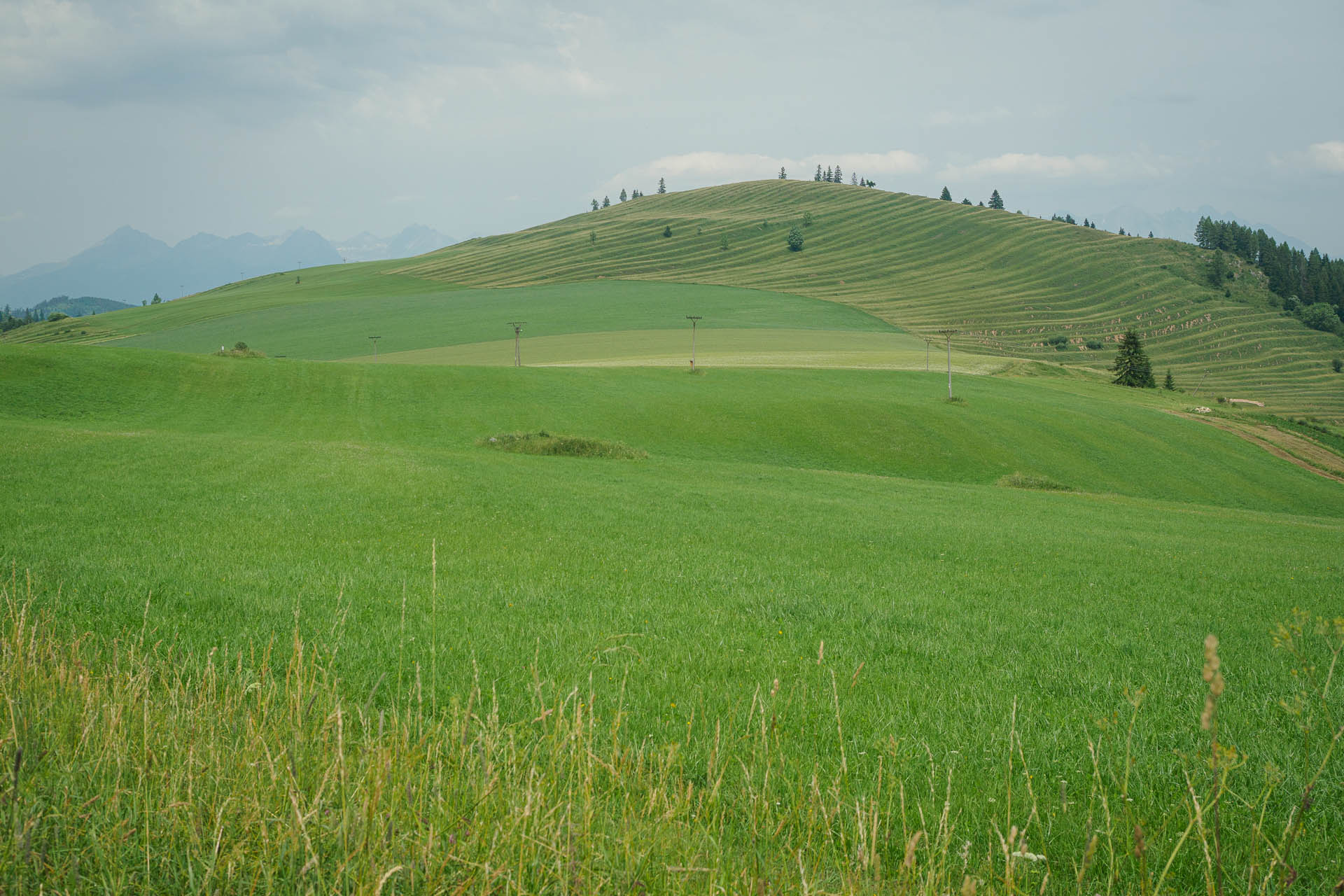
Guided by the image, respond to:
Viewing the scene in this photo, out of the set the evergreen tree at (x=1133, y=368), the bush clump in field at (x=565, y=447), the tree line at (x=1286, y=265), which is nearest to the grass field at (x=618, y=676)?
the bush clump in field at (x=565, y=447)

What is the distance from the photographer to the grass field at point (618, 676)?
12.5 feet

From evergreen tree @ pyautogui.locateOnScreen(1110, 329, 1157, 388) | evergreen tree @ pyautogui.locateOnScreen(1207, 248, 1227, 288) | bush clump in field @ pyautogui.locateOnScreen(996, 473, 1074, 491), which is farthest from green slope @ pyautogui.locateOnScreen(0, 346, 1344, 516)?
evergreen tree @ pyautogui.locateOnScreen(1207, 248, 1227, 288)

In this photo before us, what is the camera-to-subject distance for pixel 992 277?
160 m

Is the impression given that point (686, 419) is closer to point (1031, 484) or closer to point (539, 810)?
point (1031, 484)

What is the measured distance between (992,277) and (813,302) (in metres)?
45.7

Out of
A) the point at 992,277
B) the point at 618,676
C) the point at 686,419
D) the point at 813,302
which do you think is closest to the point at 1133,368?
the point at 813,302

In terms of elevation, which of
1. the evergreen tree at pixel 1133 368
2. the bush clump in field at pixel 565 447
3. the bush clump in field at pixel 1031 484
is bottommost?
the bush clump in field at pixel 1031 484

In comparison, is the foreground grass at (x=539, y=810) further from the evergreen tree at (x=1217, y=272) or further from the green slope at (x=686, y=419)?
the evergreen tree at (x=1217, y=272)

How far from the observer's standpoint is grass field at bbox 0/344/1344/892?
3824 mm

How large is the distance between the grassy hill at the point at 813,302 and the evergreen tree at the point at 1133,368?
1832 cm

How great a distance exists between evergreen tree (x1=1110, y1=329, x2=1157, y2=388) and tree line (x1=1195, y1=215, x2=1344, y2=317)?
8532 centimetres

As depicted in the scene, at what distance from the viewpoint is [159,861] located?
3.56 metres

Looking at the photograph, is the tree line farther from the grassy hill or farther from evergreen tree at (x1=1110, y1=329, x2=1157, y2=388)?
evergreen tree at (x1=1110, y1=329, x2=1157, y2=388)

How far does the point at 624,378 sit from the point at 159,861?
204 ft
